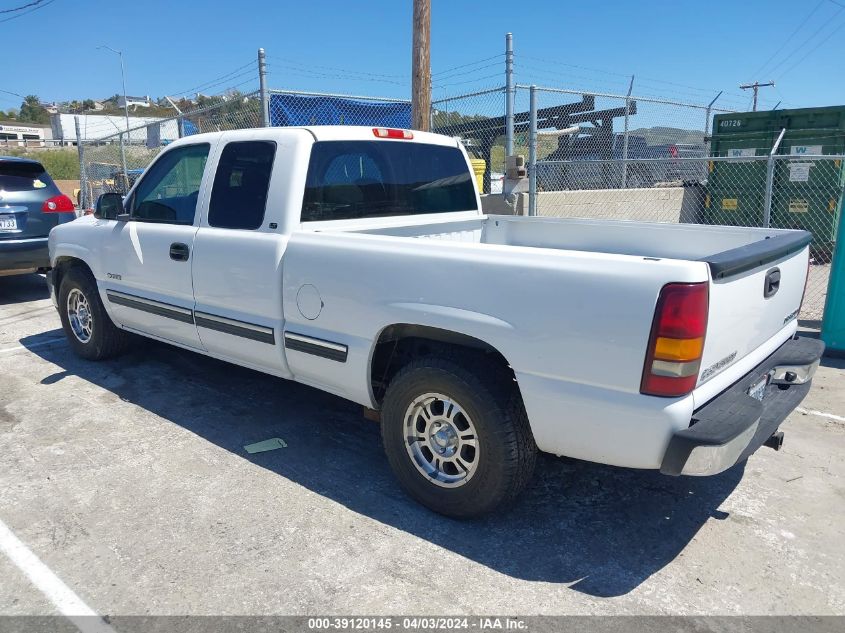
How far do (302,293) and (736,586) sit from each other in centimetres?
255

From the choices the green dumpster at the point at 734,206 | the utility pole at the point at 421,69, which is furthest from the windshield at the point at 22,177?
the green dumpster at the point at 734,206

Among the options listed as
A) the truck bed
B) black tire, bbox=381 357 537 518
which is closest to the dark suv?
the truck bed

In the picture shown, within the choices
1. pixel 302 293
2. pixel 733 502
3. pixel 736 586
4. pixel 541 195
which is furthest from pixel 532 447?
pixel 541 195

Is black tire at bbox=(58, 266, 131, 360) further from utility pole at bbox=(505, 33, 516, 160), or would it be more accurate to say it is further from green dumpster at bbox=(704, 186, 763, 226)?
green dumpster at bbox=(704, 186, 763, 226)

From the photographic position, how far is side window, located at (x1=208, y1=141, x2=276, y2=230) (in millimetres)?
3988

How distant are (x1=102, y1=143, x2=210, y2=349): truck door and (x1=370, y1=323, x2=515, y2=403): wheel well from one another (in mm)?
1607

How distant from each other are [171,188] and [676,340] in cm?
389

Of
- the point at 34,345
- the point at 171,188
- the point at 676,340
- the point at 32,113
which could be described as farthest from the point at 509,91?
the point at 32,113

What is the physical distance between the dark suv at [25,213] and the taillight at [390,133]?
610 centimetres

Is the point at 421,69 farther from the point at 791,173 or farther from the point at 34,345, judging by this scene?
the point at 791,173

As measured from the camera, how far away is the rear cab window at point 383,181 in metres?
3.98

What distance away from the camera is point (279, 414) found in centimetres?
464

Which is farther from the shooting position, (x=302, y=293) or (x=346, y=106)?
(x=346, y=106)

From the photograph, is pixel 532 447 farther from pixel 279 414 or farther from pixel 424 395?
pixel 279 414
